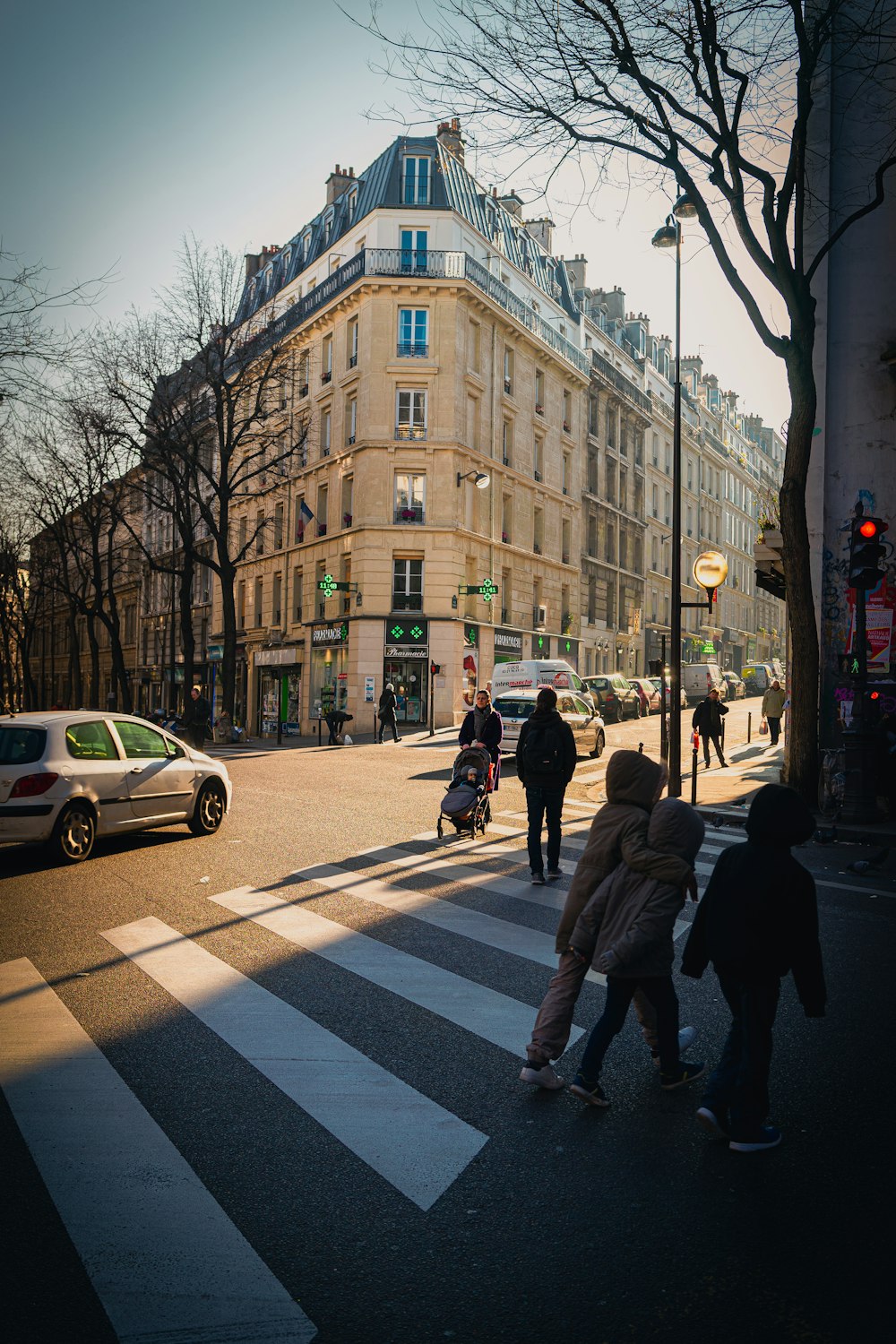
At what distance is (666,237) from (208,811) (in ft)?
46.7

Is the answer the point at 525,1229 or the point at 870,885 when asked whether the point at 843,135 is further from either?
the point at 525,1229

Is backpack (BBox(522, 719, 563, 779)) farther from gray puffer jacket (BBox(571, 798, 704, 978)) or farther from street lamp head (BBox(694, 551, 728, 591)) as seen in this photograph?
street lamp head (BBox(694, 551, 728, 591))

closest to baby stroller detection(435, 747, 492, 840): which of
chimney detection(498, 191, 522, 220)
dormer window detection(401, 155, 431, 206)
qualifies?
dormer window detection(401, 155, 431, 206)

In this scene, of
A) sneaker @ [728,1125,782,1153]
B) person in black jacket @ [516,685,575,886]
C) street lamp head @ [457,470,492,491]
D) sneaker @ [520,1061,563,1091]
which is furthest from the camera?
street lamp head @ [457,470,492,491]

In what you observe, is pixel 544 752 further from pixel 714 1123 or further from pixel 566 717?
pixel 566 717

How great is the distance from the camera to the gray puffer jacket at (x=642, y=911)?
13.9ft

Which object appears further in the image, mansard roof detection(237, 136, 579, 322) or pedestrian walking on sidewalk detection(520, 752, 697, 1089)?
mansard roof detection(237, 136, 579, 322)

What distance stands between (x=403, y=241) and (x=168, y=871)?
35.1 meters

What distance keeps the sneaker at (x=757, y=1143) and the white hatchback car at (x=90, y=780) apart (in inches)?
298

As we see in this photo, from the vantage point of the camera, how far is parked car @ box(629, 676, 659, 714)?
3747 cm

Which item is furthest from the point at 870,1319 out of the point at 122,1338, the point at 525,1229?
the point at 122,1338

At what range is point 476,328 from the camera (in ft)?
134

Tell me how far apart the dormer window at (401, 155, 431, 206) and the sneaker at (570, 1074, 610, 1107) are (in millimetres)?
40566

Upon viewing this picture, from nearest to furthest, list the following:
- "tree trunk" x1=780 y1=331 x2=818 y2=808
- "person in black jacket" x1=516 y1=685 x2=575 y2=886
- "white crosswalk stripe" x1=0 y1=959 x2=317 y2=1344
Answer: "white crosswalk stripe" x1=0 y1=959 x2=317 y2=1344 < "person in black jacket" x1=516 y1=685 x2=575 y2=886 < "tree trunk" x1=780 y1=331 x2=818 y2=808
